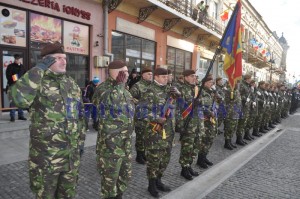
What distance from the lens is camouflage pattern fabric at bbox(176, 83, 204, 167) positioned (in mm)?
4566

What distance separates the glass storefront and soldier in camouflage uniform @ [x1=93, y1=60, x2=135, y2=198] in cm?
845

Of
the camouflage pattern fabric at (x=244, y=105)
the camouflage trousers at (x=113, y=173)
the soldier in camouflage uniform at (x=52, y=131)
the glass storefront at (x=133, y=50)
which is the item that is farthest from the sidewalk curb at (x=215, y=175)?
the glass storefront at (x=133, y=50)

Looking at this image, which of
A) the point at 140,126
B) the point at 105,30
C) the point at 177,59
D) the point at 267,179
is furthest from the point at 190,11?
the point at 267,179

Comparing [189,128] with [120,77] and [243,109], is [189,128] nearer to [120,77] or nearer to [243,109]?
[120,77]

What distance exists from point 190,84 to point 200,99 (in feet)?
1.26

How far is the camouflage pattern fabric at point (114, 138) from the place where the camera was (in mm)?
3166

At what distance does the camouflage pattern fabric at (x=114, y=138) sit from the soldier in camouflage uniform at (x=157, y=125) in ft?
1.99

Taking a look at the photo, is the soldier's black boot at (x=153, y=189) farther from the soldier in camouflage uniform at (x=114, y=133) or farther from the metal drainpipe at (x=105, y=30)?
the metal drainpipe at (x=105, y=30)

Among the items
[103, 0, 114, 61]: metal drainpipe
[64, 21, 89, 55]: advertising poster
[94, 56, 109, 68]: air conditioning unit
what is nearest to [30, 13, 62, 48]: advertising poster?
[64, 21, 89, 55]: advertising poster

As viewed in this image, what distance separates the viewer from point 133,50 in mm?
12867

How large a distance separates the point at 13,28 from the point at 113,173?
689cm

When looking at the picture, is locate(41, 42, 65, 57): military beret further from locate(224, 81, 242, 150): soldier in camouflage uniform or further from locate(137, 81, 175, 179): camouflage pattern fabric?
locate(224, 81, 242, 150): soldier in camouflage uniform

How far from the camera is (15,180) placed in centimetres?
416

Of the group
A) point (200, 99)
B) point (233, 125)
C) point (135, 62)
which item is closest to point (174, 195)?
point (200, 99)
